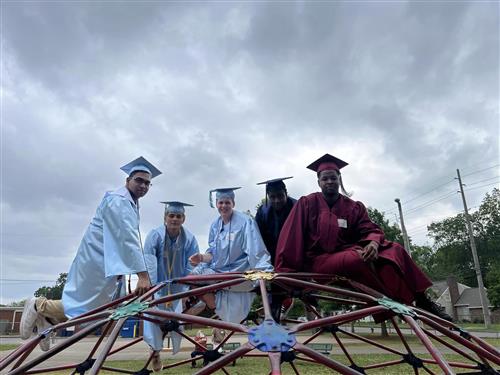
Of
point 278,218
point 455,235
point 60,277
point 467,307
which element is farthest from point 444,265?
point 278,218

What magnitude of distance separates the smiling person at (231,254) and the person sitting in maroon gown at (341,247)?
0.48 meters

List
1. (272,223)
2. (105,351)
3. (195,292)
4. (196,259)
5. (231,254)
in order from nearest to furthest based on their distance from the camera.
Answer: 1. (105,351)
2. (195,292)
3. (196,259)
4. (231,254)
5. (272,223)

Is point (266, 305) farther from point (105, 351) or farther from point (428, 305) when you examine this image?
point (428, 305)

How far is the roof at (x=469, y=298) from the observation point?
46.2 meters

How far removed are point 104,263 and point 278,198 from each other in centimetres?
186

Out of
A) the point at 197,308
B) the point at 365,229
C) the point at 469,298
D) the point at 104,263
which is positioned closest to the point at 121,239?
the point at 104,263

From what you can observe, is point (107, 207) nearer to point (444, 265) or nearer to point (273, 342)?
point (273, 342)

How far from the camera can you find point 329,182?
384 centimetres

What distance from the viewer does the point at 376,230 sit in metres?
3.64

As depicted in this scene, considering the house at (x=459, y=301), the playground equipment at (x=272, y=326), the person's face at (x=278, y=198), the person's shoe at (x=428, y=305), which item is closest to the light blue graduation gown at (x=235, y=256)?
the person's face at (x=278, y=198)

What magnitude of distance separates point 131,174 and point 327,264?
1.93 metres

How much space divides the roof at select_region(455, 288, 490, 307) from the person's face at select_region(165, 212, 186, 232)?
49.6 m

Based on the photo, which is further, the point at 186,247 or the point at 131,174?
the point at 186,247

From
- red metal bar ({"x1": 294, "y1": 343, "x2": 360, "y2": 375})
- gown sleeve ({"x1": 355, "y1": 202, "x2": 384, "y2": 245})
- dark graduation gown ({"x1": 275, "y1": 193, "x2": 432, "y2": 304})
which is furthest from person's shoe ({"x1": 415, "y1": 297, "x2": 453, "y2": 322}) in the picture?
red metal bar ({"x1": 294, "y1": 343, "x2": 360, "y2": 375})
